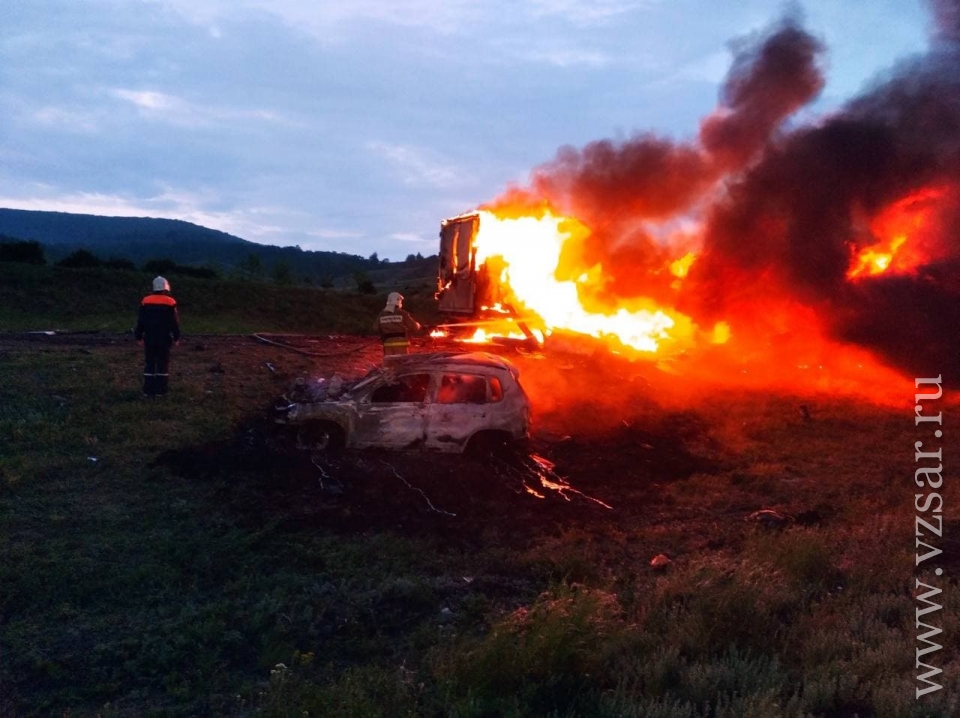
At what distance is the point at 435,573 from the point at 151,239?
148 m

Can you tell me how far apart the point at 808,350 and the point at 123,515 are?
16887 millimetres

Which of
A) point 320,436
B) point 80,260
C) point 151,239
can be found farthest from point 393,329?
point 151,239

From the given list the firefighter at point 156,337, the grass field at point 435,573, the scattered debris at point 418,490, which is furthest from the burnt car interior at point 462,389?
the firefighter at point 156,337

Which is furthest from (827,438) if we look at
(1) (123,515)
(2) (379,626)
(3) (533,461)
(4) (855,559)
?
(1) (123,515)

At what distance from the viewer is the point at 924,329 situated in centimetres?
1770

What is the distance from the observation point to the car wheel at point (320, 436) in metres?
11.4

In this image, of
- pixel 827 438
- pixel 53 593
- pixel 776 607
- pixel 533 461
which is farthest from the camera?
pixel 827 438

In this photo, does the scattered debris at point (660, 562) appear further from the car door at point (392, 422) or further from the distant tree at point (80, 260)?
the distant tree at point (80, 260)

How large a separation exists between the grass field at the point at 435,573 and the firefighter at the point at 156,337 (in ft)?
1.14

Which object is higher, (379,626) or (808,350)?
(808,350)

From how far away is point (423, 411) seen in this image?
11.2 m

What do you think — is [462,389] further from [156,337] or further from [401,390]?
[156,337]

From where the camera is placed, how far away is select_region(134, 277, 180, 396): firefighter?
13.7m

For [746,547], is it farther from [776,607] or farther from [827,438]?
[827,438]
